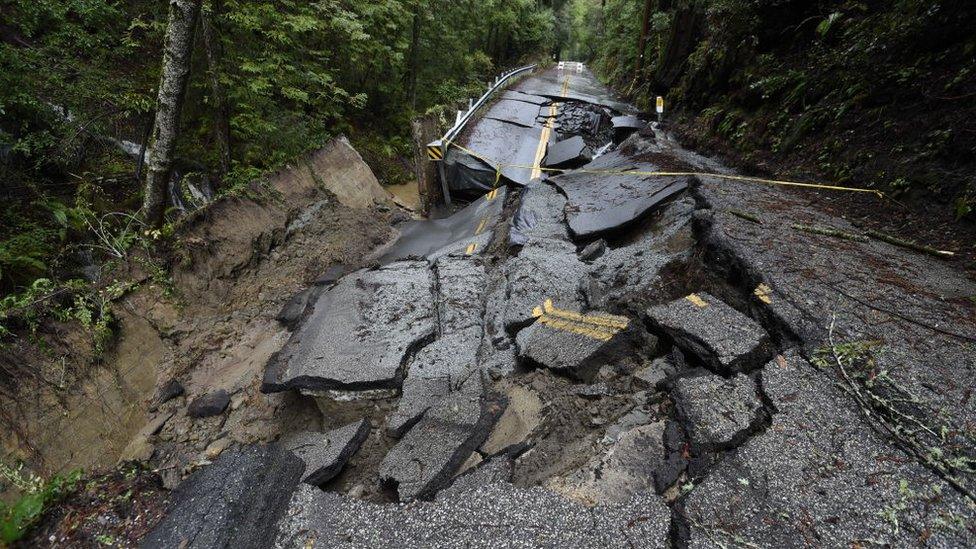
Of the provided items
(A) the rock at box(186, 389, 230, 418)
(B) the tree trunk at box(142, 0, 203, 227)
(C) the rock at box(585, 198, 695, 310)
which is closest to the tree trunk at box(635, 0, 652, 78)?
(C) the rock at box(585, 198, 695, 310)

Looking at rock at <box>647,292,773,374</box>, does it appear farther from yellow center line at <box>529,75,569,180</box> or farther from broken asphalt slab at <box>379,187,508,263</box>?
yellow center line at <box>529,75,569,180</box>

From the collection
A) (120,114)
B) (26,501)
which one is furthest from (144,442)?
(120,114)

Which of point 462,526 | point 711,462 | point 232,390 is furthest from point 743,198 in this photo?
point 232,390

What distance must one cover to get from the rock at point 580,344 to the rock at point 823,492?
1070 mm

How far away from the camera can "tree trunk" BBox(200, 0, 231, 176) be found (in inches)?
253

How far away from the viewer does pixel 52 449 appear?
3354 mm

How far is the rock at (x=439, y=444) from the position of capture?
93.4 inches

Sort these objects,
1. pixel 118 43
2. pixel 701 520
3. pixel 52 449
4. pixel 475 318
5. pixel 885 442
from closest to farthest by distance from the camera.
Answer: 1. pixel 701 520
2. pixel 885 442
3. pixel 52 449
4. pixel 475 318
5. pixel 118 43

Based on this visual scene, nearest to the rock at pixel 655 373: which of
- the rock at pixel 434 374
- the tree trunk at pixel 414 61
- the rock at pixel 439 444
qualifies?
the rock at pixel 439 444

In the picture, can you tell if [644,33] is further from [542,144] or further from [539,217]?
[539,217]

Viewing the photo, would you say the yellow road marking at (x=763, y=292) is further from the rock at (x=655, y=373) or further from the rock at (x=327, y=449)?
the rock at (x=327, y=449)

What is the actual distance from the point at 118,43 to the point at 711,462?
32.8ft

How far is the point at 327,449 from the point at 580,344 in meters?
2.00

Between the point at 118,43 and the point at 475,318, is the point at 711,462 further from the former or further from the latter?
the point at 118,43
